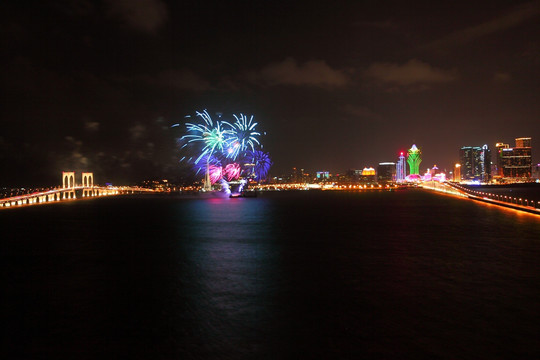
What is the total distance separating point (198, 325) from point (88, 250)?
11766 millimetres

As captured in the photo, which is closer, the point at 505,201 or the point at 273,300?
the point at 273,300

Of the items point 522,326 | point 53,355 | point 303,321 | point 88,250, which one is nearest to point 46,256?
point 88,250

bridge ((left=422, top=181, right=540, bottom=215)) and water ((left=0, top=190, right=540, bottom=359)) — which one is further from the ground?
water ((left=0, top=190, right=540, bottom=359))

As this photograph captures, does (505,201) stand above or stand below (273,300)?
below

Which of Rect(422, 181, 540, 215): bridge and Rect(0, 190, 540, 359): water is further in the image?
Rect(422, 181, 540, 215): bridge

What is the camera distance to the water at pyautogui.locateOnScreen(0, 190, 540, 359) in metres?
6.87

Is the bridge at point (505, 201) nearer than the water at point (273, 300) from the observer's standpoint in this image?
No

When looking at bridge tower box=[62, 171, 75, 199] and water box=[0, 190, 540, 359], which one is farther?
bridge tower box=[62, 171, 75, 199]

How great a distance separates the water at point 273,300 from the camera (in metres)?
6.87

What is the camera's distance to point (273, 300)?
9695 mm

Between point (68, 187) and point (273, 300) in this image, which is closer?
point (273, 300)

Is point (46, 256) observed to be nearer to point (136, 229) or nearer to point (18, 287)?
point (18, 287)

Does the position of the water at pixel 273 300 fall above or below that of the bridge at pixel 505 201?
above

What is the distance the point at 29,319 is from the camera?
27.5 ft
